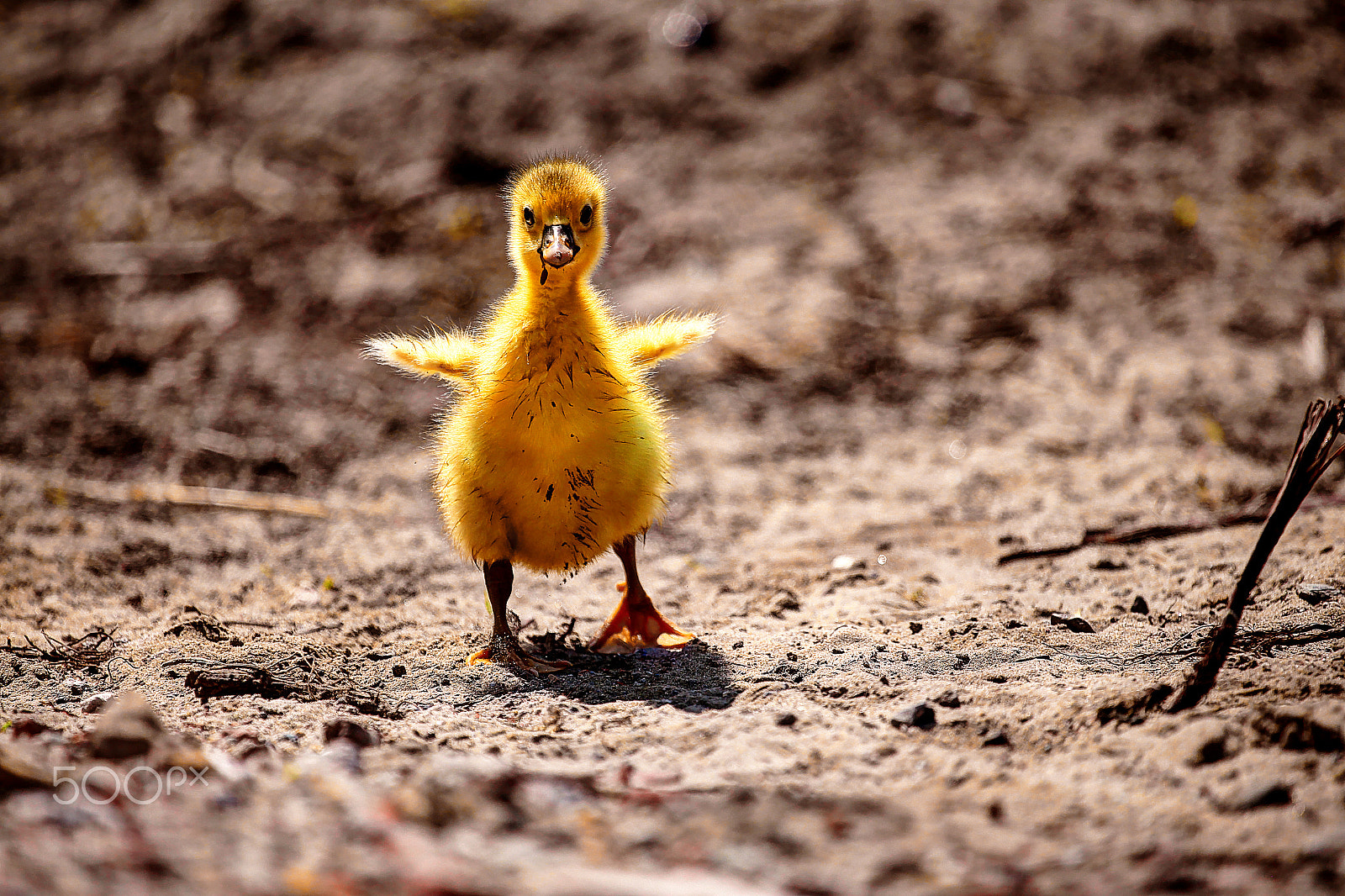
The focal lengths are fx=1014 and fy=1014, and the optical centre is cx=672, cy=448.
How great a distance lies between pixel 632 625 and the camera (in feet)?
11.3

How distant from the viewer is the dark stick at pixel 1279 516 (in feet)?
7.41

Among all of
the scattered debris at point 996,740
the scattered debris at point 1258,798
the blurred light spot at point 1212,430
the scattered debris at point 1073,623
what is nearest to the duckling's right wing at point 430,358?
the scattered debris at point 996,740

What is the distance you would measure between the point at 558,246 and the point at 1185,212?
15.7ft

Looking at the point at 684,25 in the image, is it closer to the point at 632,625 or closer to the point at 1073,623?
the point at 632,625

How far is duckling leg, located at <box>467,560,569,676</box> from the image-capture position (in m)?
3.19

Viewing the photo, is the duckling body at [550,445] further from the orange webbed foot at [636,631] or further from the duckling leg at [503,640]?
the orange webbed foot at [636,631]

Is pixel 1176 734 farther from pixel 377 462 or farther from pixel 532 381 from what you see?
pixel 377 462

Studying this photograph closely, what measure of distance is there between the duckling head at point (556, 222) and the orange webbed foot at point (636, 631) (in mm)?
1112

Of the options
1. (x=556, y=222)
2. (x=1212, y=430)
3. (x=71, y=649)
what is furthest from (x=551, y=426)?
(x=1212, y=430)

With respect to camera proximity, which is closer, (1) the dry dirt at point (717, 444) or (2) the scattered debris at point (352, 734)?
(1) the dry dirt at point (717, 444)

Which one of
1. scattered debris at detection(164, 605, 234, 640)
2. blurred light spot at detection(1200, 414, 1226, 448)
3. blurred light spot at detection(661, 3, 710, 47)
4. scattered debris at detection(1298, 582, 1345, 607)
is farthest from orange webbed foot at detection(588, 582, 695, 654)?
blurred light spot at detection(661, 3, 710, 47)

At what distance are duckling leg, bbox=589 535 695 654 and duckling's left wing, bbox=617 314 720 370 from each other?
2.05ft

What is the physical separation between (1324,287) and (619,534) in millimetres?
4692

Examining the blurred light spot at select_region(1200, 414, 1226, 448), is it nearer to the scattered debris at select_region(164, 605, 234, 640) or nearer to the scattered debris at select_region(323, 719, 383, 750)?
the scattered debris at select_region(323, 719, 383, 750)
